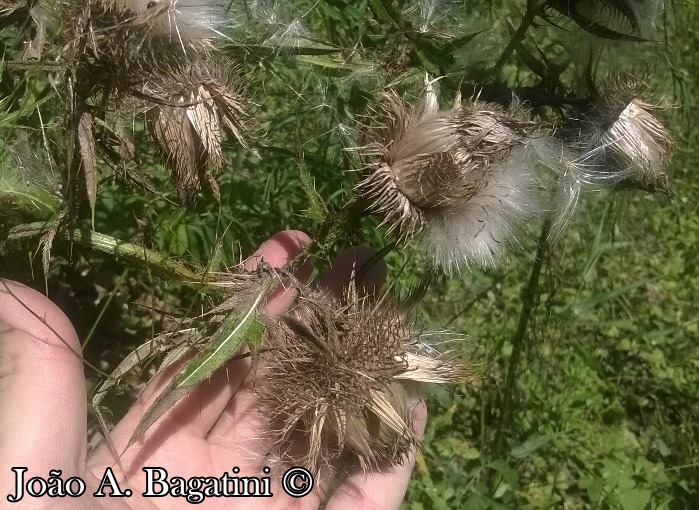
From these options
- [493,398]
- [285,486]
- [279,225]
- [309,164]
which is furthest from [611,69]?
[285,486]

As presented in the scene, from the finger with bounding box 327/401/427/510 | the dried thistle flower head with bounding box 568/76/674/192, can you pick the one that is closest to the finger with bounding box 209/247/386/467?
the finger with bounding box 327/401/427/510

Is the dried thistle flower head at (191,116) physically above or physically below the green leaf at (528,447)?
above

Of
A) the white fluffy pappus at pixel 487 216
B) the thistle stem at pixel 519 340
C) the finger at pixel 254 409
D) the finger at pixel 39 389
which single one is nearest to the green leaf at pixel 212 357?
the finger at pixel 39 389

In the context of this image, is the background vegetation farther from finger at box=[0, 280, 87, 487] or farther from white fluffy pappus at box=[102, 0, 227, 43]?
finger at box=[0, 280, 87, 487]

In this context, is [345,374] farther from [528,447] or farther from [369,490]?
[528,447]

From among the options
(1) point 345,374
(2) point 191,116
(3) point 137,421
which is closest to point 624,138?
(1) point 345,374

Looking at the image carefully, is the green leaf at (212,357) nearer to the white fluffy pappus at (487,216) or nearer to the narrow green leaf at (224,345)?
the narrow green leaf at (224,345)
